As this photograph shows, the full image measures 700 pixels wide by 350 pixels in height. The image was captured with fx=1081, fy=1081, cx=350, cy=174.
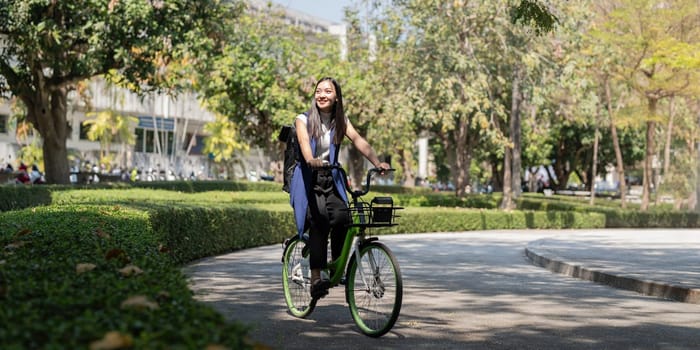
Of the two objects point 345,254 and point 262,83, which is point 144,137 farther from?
point 345,254

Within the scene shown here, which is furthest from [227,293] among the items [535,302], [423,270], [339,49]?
[339,49]

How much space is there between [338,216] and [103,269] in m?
2.85

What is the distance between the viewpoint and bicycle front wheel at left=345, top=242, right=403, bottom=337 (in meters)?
7.06

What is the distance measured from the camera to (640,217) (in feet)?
127

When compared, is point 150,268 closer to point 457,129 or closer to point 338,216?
point 338,216

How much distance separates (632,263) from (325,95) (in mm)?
9124

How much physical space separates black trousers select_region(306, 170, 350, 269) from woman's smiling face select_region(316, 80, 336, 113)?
526 millimetres

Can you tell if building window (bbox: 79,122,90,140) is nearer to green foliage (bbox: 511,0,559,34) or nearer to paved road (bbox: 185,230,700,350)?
paved road (bbox: 185,230,700,350)

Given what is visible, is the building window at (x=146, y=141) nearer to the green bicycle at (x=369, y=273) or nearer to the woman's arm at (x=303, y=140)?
the woman's arm at (x=303, y=140)

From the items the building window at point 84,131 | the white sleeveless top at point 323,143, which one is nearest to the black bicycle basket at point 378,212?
the white sleeveless top at point 323,143

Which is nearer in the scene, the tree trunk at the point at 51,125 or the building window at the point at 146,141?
the tree trunk at the point at 51,125

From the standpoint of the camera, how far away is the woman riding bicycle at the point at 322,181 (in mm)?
7812

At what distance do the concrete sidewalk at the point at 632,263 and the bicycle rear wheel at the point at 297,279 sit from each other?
183 inches

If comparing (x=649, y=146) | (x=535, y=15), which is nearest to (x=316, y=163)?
(x=535, y=15)
